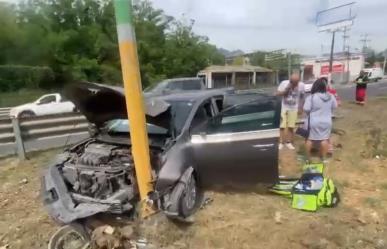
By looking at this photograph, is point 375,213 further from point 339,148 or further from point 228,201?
point 339,148

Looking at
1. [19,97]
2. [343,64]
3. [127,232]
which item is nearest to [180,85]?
[127,232]

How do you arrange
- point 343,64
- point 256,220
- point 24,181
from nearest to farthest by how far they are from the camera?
1. point 256,220
2. point 24,181
3. point 343,64

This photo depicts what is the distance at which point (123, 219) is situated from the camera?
4180 mm

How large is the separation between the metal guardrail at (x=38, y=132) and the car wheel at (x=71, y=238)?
134 inches

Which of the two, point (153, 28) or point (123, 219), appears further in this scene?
point (153, 28)

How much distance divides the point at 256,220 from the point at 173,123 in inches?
59.8

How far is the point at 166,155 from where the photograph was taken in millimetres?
4371

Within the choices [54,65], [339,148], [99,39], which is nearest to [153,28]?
[99,39]

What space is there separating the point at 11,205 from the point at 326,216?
406 centimetres

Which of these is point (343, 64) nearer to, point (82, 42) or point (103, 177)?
point (82, 42)

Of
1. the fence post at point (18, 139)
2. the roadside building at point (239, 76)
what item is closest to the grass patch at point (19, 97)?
the fence post at point (18, 139)

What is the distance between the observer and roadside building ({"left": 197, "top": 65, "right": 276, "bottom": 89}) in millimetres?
48875

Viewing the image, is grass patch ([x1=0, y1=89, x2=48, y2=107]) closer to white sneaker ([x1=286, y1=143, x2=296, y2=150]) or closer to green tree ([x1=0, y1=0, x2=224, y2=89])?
green tree ([x1=0, y1=0, x2=224, y2=89])

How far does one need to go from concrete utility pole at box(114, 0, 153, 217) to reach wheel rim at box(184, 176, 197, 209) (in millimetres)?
400
